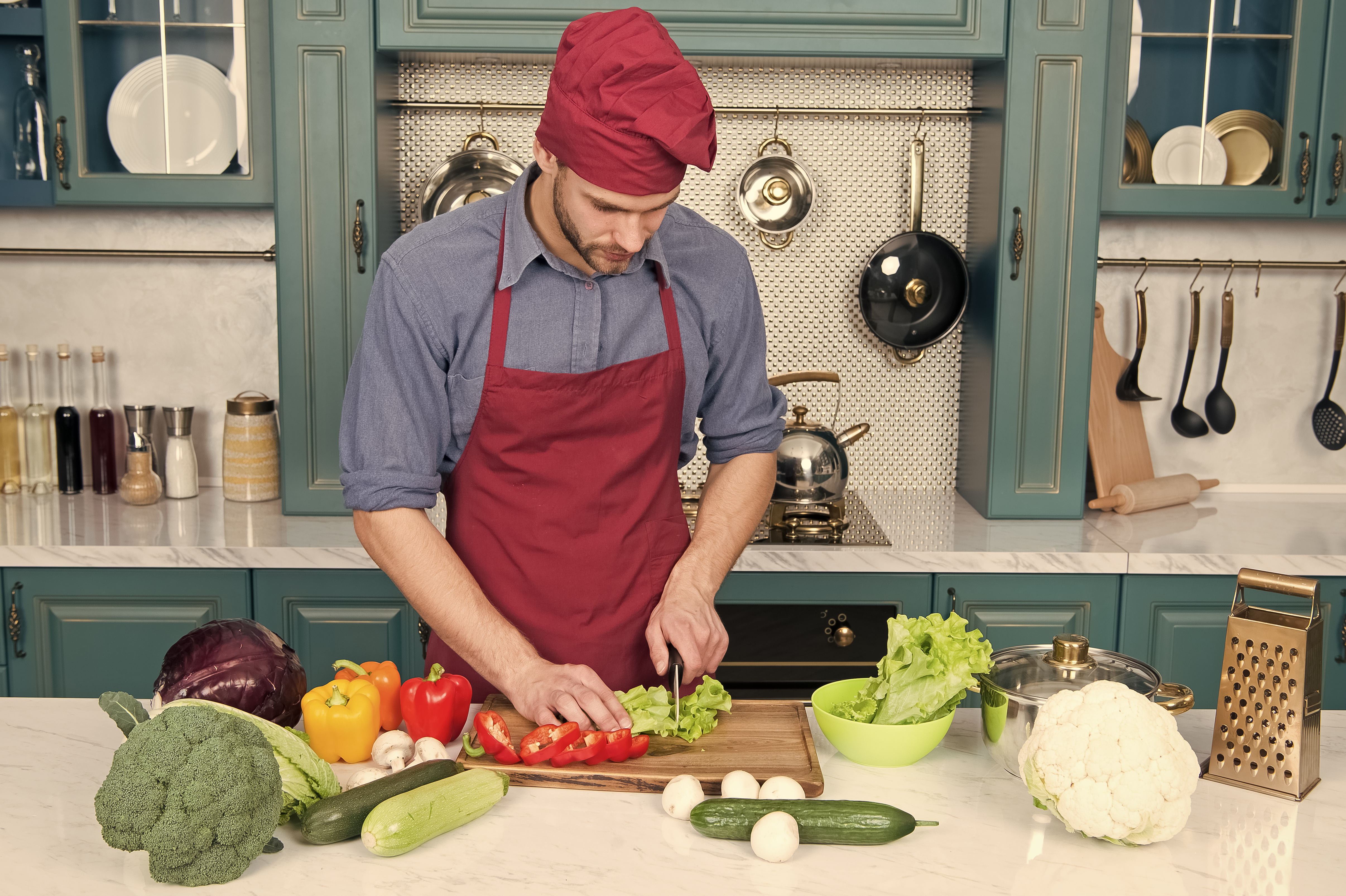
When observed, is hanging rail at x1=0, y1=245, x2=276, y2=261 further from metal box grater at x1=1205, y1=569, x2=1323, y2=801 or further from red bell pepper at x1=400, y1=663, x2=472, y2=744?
metal box grater at x1=1205, y1=569, x2=1323, y2=801

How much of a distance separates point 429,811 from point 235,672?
39 cm

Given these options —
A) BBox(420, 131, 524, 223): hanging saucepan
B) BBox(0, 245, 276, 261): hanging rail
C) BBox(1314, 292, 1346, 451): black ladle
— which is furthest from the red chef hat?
BBox(1314, 292, 1346, 451): black ladle

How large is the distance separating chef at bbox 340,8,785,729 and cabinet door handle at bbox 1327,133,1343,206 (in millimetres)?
1719

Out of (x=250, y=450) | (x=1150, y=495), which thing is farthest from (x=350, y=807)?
(x=1150, y=495)

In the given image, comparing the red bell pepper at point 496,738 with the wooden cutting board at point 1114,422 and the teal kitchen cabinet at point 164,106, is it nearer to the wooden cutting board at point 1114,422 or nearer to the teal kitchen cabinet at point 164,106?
the teal kitchen cabinet at point 164,106

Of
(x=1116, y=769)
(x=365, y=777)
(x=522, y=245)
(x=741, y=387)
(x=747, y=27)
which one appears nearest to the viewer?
(x=1116, y=769)

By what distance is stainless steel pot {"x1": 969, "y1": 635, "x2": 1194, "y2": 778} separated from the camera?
53.9 inches

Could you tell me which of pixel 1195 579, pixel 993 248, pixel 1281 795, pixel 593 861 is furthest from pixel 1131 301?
pixel 593 861

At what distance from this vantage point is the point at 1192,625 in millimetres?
2637

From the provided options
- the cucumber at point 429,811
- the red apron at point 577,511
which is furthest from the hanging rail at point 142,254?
the cucumber at point 429,811

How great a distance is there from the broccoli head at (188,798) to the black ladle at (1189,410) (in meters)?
2.71

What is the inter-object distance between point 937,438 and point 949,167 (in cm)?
73

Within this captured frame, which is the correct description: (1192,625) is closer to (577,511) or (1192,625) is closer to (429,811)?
(577,511)

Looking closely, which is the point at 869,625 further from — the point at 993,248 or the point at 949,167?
the point at 949,167
